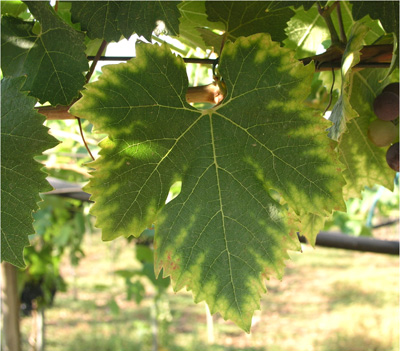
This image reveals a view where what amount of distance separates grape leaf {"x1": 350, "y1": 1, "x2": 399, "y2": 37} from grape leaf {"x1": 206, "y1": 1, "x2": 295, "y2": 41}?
8 cm

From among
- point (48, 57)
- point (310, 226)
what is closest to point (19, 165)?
point (48, 57)

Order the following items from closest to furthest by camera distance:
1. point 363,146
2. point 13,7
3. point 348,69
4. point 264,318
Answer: point 348,69 → point 13,7 → point 363,146 → point 264,318

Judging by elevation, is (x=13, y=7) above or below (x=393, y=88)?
above

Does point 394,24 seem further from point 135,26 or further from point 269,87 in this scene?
point 135,26

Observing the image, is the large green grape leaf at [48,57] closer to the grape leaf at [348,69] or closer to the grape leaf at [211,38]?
the grape leaf at [211,38]

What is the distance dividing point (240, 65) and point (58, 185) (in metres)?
1.17

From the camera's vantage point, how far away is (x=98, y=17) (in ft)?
1.71

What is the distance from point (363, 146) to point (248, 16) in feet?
1.01

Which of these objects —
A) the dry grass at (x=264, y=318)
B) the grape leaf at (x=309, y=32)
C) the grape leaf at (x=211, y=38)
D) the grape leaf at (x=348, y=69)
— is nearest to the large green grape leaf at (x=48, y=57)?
the grape leaf at (x=211, y=38)

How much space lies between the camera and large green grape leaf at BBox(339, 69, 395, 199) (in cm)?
71

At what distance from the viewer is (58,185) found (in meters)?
1.54

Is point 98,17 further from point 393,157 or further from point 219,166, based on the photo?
point 393,157

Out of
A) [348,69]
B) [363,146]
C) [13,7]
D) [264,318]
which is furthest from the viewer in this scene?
[264,318]

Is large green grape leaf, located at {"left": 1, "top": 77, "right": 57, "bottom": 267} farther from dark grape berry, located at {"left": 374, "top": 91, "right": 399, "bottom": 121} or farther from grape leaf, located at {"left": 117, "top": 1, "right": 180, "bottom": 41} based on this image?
dark grape berry, located at {"left": 374, "top": 91, "right": 399, "bottom": 121}
